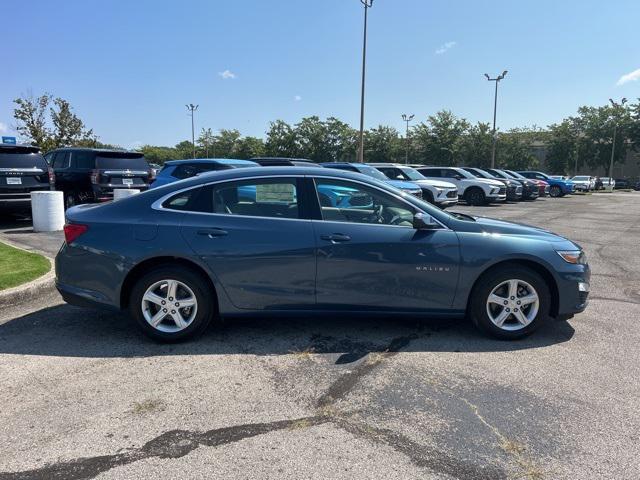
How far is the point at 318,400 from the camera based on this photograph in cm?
345

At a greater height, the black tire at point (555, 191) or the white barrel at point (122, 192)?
the white barrel at point (122, 192)

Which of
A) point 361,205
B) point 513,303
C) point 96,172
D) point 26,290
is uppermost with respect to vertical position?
point 96,172

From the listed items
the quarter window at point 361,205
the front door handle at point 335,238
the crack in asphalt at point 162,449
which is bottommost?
the crack in asphalt at point 162,449

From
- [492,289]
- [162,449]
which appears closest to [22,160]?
[162,449]

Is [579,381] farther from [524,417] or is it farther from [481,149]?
[481,149]

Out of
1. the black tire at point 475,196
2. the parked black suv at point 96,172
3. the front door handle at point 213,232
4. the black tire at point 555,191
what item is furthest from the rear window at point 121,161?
the black tire at point 555,191

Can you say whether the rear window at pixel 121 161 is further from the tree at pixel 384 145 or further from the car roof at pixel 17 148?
the tree at pixel 384 145

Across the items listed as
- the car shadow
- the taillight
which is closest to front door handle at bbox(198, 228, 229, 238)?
the car shadow

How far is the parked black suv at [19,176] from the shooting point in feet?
34.1

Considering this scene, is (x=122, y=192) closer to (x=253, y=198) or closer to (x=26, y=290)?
(x=26, y=290)

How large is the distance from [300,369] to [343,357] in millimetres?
422

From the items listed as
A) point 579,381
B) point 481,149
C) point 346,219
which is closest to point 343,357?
point 346,219

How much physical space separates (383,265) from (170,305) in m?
1.91

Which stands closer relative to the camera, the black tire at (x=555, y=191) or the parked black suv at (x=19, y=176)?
the parked black suv at (x=19, y=176)
